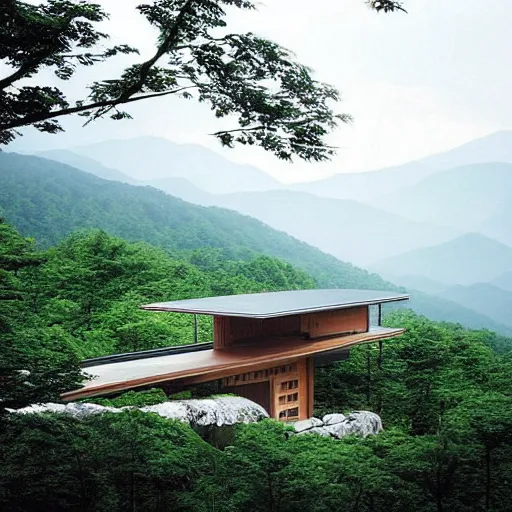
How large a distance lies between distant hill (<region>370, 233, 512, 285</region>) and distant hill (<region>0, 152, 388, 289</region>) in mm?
21954

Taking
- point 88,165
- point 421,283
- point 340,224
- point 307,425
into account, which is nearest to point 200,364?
point 307,425

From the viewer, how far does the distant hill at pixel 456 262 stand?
60.9 m

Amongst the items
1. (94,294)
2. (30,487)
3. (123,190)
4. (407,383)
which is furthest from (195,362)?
(123,190)

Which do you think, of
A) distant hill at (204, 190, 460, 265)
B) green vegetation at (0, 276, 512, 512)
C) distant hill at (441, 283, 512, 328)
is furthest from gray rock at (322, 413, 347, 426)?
distant hill at (204, 190, 460, 265)

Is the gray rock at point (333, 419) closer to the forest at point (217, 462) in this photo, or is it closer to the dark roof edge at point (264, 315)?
the dark roof edge at point (264, 315)

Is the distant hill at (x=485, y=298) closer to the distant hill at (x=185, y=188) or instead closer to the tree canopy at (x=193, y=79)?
the distant hill at (x=185, y=188)

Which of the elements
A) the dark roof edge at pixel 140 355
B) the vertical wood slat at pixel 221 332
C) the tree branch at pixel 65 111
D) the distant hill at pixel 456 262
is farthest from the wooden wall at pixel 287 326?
the distant hill at pixel 456 262

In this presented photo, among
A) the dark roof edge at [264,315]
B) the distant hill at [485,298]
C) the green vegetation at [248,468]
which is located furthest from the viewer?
the distant hill at [485,298]

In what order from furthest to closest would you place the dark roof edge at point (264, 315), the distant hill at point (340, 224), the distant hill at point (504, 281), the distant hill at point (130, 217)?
the distant hill at point (340, 224), the distant hill at point (504, 281), the distant hill at point (130, 217), the dark roof edge at point (264, 315)

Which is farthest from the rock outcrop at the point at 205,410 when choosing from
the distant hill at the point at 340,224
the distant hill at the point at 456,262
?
the distant hill at the point at 456,262

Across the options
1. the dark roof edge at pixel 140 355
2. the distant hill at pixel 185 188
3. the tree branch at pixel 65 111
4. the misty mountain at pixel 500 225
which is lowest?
the dark roof edge at pixel 140 355

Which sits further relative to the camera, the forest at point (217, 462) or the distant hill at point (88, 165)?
the distant hill at point (88, 165)

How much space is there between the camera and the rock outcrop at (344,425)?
7840 millimetres

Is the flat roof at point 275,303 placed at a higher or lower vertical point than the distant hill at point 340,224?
lower
